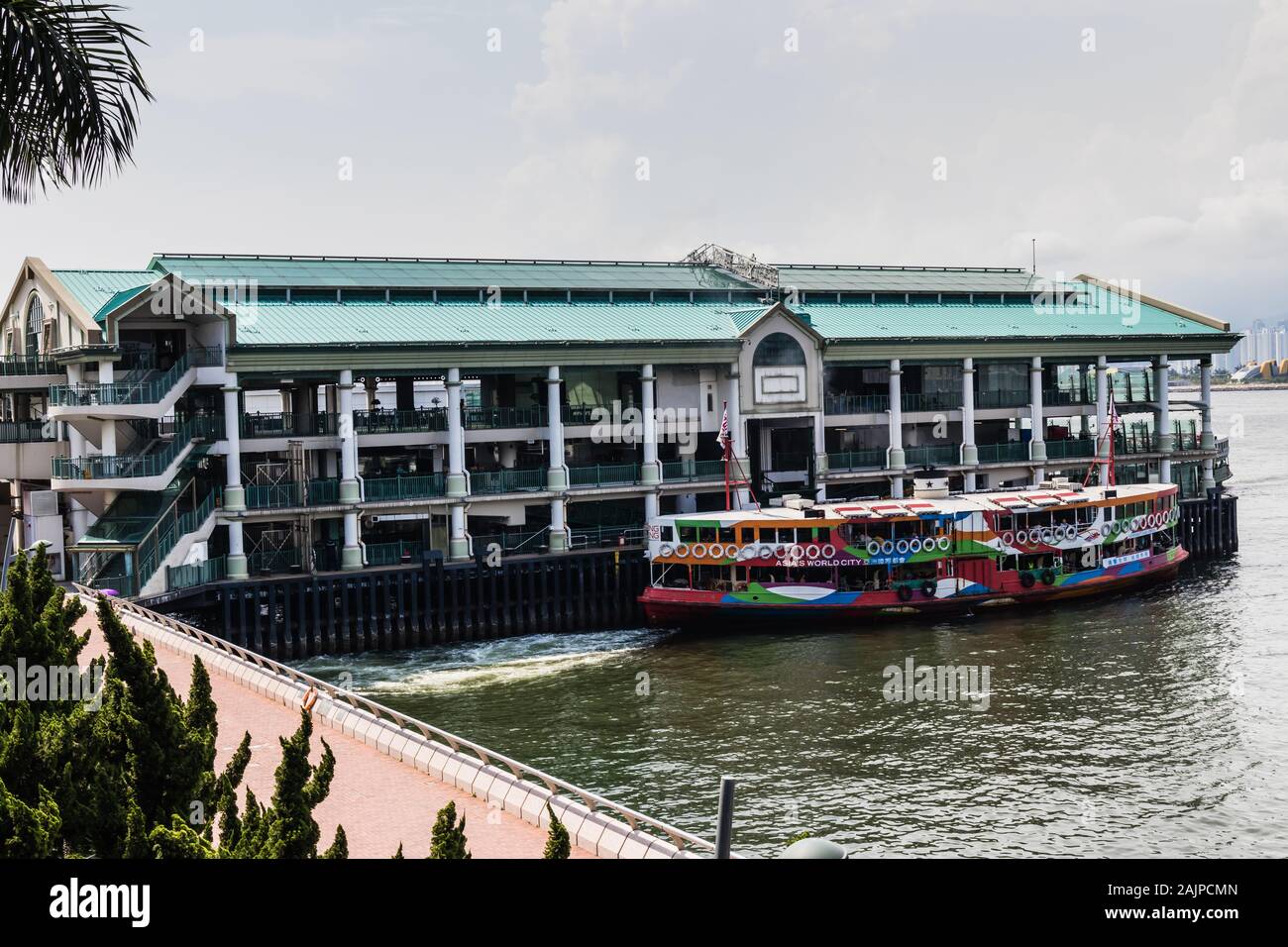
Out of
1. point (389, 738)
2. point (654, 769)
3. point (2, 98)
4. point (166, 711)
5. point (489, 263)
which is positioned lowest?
point (654, 769)

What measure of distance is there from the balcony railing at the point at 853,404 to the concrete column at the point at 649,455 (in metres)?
13.9

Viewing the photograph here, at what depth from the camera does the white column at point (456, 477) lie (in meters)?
75.1

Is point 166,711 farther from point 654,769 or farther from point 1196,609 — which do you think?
point 1196,609

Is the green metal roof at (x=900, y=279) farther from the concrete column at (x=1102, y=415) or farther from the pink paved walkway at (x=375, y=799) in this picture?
the pink paved walkway at (x=375, y=799)

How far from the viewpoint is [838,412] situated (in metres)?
90.9

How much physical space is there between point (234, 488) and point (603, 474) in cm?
2113

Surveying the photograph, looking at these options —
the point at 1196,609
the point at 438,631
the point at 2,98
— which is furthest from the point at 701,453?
the point at 2,98

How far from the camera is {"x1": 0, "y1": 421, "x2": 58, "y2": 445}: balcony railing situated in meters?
74.2

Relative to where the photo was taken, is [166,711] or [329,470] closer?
[166,711]

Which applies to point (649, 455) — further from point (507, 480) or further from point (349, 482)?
point (349, 482)

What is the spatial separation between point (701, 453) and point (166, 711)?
219ft

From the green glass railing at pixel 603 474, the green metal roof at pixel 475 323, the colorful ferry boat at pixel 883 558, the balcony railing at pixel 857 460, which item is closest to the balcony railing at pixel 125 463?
the green metal roof at pixel 475 323
